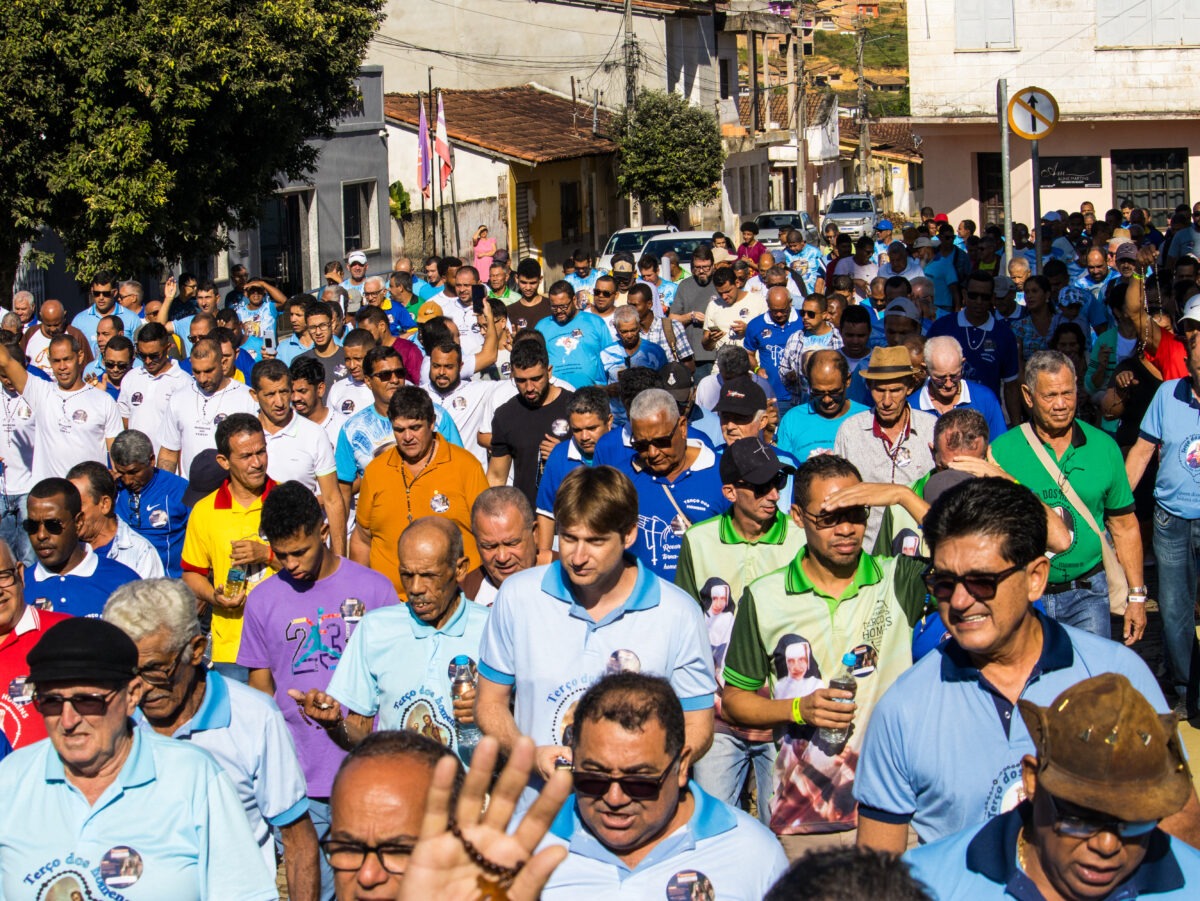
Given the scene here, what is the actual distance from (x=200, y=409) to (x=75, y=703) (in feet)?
20.6

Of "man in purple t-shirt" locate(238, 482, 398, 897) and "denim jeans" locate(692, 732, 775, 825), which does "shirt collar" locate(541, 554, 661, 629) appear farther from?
"man in purple t-shirt" locate(238, 482, 398, 897)

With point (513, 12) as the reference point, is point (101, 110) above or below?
below

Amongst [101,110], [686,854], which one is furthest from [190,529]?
[101,110]

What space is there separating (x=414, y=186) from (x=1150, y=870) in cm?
3815

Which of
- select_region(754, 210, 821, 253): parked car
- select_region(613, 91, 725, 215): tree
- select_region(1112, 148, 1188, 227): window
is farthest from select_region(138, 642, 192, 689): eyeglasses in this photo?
select_region(613, 91, 725, 215): tree

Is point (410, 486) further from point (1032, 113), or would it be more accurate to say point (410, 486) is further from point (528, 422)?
point (1032, 113)

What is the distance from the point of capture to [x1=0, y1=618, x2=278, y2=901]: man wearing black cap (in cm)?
412

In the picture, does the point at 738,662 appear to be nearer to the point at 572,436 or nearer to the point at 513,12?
the point at 572,436

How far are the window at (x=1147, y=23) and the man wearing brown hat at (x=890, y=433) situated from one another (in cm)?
2784

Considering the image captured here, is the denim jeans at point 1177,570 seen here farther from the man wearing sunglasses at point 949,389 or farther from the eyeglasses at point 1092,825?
the eyeglasses at point 1092,825

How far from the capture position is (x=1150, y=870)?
10.7ft

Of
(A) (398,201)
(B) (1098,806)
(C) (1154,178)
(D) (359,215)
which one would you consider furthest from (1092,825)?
(A) (398,201)

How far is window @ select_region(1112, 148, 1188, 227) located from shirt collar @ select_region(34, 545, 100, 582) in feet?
97.8

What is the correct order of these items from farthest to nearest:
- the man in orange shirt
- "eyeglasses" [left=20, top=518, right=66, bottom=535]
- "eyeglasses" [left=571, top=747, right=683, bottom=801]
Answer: the man in orange shirt, "eyeglasses" [left=20, top=518, right=66, bottom=535], "eyeglasses" [left=571, top=747, right=683, bottom=801]
